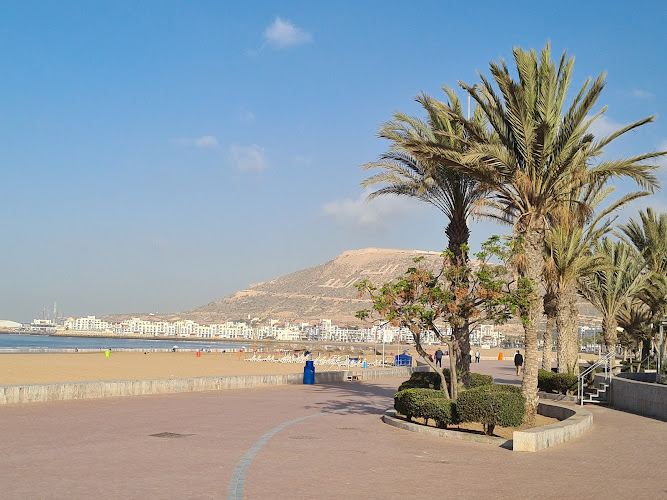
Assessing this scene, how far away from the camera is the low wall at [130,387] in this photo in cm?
1524

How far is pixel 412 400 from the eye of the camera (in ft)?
44.9

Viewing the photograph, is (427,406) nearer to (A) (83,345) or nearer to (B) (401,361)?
(B) (401,361)

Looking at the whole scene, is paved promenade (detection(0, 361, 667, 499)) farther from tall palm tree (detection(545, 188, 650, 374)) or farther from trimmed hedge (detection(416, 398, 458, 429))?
tall palm tree (detection(545, 188, 650, 374))

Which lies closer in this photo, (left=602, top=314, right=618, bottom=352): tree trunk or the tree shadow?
the tree shadow

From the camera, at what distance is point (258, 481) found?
Answer: 26.0 ft

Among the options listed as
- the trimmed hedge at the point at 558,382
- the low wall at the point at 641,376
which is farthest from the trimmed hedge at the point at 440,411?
the low wall at the point at 641,376

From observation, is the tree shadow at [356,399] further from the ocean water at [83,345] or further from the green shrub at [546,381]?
the ocean water at [83,345]

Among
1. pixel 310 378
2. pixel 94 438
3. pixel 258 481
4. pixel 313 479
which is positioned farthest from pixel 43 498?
pixel 310 378

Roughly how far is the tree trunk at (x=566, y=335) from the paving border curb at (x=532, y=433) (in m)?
8.17

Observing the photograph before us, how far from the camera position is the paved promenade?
7582 millimetres

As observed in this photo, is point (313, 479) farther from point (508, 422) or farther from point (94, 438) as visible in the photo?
point (508, 422)

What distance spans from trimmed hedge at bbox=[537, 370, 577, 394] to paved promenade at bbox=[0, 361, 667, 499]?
5.64 meters

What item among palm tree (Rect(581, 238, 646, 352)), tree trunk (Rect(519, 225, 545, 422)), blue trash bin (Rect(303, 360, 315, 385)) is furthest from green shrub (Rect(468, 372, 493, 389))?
palm tree (Rect(581, 238, 646, 352))

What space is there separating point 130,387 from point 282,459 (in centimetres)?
968
